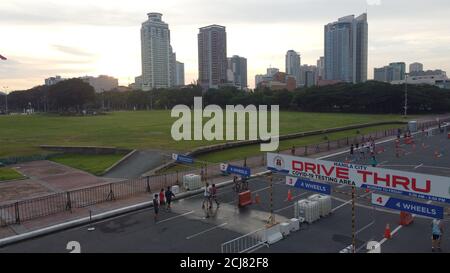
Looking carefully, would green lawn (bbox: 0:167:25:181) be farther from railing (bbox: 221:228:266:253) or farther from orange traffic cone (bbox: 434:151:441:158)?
orange traffic cone (bbox: 434:151:441:158)

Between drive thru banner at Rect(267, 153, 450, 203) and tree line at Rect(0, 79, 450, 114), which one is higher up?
tree line at Rect(0, 79, 450, 114)

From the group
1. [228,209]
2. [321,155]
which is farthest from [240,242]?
[321,155]

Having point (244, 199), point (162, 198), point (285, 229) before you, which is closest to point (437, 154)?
point (244, 199)

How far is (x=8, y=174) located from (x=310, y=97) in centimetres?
9479

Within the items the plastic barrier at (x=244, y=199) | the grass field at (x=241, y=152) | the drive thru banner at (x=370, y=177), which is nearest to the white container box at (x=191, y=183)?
the plastic barrier at (x=244, y=199)

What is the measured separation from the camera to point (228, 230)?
1973cm

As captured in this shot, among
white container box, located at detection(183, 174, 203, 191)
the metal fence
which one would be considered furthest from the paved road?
white container box, located at detection(183, 174, 203, 191)

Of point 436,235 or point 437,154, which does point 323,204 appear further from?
point 437,154

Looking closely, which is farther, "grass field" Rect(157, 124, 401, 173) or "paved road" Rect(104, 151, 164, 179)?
"grass field" Rect(157, 124, 401, 173)

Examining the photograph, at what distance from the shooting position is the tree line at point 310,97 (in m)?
103

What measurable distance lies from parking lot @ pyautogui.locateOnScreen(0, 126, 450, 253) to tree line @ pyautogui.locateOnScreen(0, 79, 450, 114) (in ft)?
284

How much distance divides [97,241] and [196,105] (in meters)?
117

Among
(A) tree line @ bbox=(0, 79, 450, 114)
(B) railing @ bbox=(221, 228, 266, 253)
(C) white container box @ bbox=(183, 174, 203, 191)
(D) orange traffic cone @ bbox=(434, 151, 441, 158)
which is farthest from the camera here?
(A) tree line @ bbox=(0, 79, 450, 114)

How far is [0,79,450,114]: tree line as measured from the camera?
339 ft
